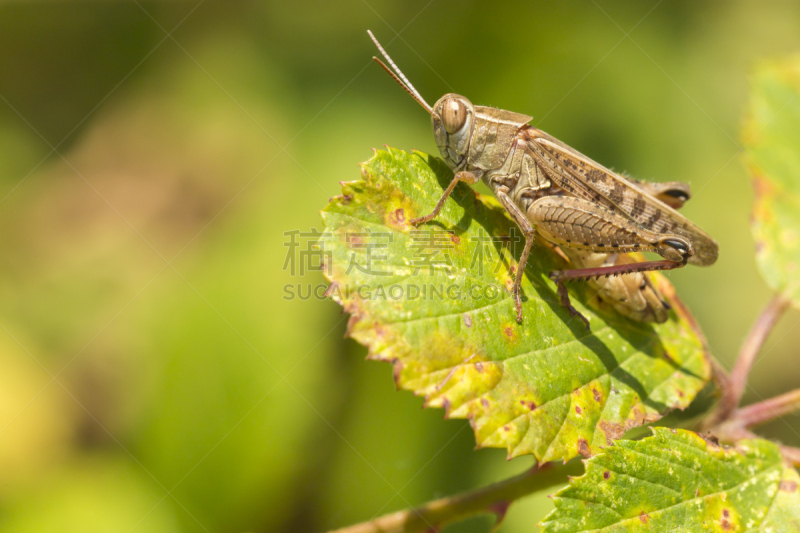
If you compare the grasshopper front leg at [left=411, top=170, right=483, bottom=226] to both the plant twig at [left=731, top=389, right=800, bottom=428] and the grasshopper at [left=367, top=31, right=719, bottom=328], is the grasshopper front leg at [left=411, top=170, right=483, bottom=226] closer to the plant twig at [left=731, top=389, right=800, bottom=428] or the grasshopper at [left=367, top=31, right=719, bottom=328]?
the grasshopper at [left=367, top=31, right=719, bottom=328]

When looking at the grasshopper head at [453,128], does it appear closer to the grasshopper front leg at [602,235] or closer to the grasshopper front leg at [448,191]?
the grasshopper front leg at [448,191]

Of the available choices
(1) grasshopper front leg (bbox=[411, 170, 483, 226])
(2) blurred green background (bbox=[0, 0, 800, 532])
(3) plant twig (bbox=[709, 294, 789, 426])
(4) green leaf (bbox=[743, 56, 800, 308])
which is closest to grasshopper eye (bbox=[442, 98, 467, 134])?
(1) grasshopper front leg (bbox=[411, 170, 483, 226])

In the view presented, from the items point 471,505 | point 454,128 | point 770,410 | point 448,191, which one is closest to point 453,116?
point 454,128

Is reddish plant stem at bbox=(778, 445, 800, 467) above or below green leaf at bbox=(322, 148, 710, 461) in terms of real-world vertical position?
above

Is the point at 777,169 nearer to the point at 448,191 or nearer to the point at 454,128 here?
the point at 454,128

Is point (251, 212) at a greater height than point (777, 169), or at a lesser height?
lesser

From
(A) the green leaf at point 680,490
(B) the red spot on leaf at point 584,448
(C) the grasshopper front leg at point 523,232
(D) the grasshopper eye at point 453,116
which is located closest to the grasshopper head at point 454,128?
(D) the grasshopper eye at point 453,116

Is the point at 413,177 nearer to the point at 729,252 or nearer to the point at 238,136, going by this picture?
the point at 238,136
